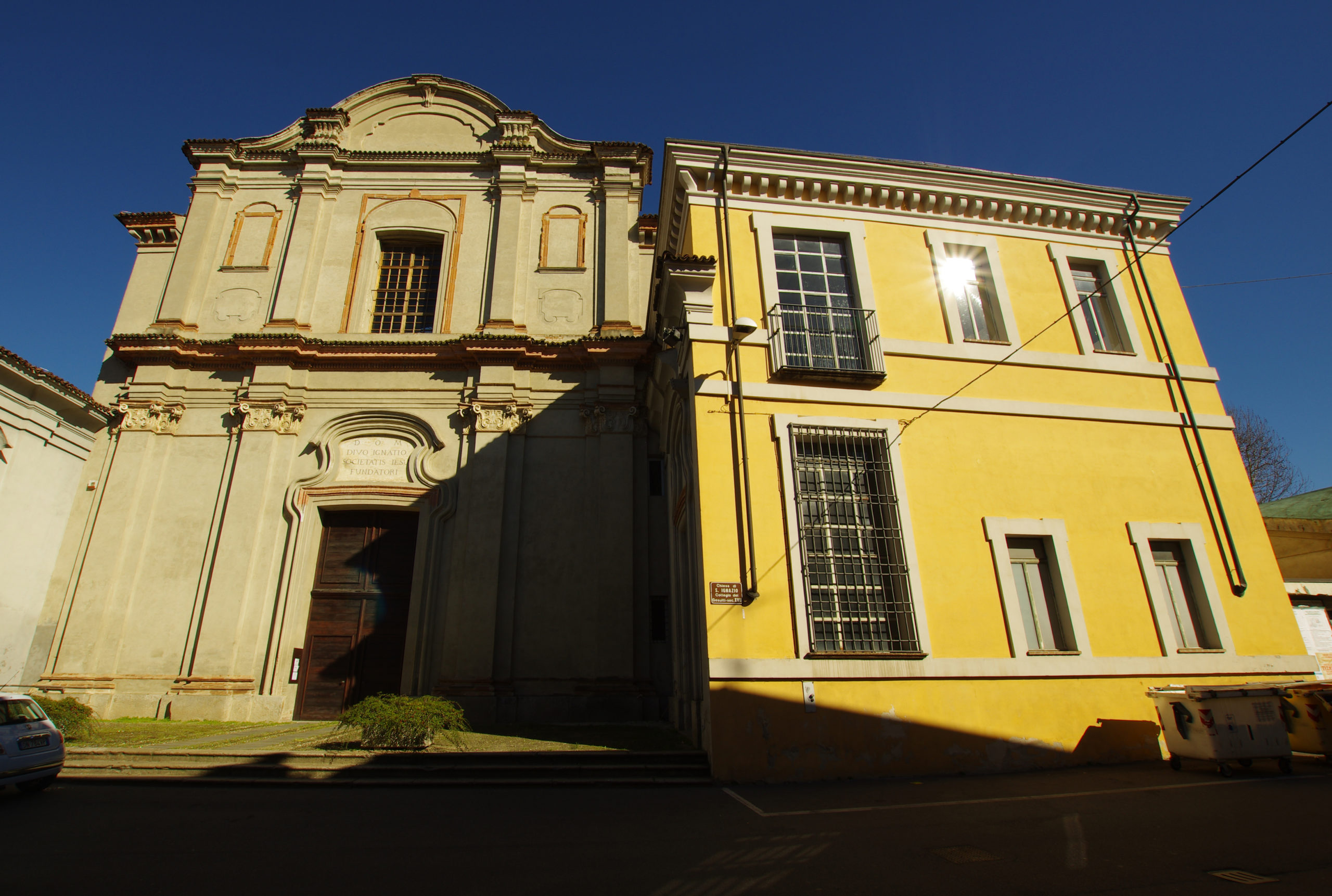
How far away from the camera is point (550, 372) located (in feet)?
50.7

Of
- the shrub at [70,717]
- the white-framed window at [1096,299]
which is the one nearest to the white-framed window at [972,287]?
the white-framed window at [1096,299]

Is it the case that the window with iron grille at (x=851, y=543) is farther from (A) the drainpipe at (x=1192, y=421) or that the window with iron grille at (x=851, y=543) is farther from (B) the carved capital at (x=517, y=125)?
(B) the carved capital at (x=517, y=125)

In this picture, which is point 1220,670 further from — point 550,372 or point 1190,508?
point 550,372

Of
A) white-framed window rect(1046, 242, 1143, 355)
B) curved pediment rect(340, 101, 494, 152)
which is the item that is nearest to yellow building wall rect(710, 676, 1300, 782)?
white-framed window rect(1046, 242, 1143, 355)

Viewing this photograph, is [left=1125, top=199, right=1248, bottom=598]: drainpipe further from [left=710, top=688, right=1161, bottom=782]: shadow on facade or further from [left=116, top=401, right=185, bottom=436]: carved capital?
[left=116, top=401, right=185, bottom=436]: carved capital

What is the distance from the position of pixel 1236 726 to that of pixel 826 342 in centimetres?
682

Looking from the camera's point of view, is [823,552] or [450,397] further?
[450,397]

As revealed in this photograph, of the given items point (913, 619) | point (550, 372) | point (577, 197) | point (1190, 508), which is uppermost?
point (577, 197)

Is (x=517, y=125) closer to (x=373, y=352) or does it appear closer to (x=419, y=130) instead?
(x=419, y=130)

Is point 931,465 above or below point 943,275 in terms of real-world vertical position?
below

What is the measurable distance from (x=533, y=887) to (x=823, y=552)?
5.71 m

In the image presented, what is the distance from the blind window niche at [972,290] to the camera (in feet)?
35.9

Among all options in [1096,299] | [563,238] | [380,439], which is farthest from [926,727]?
[563,238]

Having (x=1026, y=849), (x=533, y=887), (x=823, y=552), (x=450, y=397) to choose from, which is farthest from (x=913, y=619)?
(x=450, y=397)
